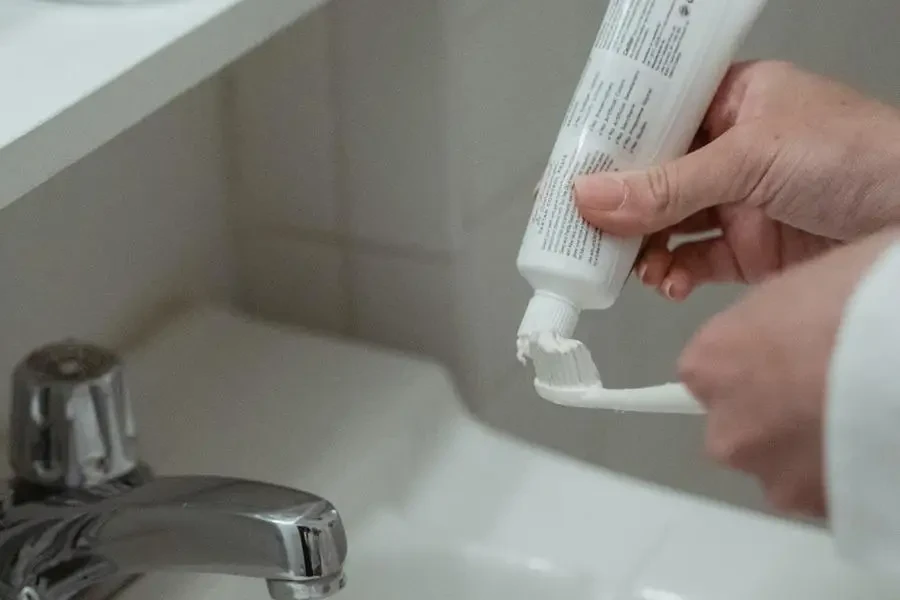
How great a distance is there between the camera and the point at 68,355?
0.44m

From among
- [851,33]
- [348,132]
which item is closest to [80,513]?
[348,132]

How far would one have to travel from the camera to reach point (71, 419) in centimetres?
43

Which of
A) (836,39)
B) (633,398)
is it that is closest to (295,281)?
(633,398)

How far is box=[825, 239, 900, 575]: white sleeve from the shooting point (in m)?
0.34

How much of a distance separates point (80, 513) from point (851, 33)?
72 cm

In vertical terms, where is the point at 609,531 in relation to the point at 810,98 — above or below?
below

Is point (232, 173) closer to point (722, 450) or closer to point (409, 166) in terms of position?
point (409, 166)

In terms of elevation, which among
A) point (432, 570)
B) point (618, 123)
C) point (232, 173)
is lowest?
point (432, 570)

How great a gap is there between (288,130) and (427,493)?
197 mm

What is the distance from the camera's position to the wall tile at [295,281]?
0.68 metres

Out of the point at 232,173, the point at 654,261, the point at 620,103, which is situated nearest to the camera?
the point at 620,103

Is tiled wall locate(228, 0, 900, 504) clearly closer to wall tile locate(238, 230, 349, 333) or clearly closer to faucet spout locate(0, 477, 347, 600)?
wall tile locate(238, 230, 349, 333)

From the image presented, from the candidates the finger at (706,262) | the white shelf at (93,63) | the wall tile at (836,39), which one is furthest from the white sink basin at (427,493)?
the wall tile at (836,39)

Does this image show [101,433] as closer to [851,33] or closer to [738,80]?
[738,80]
